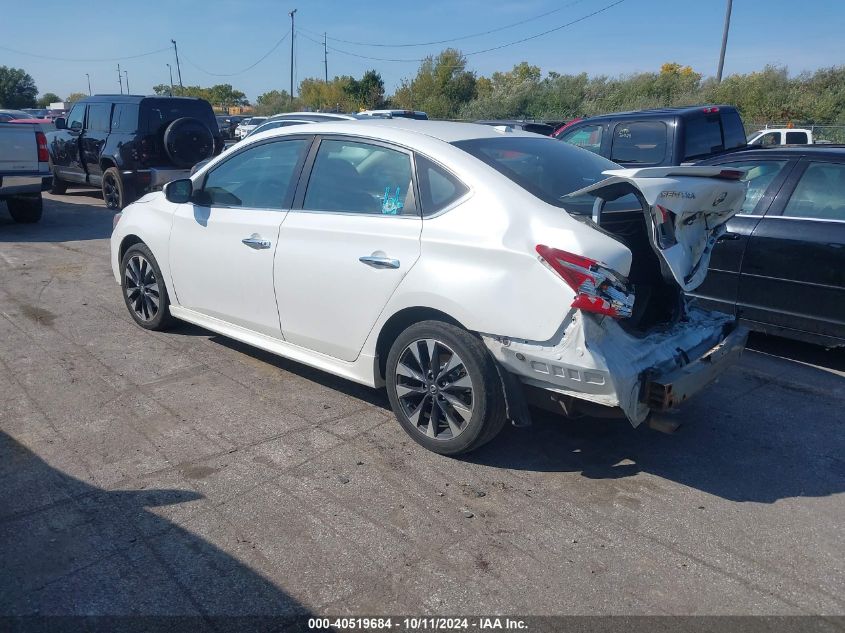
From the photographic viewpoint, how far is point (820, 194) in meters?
5.36

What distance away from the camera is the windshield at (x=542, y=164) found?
12.3 feet

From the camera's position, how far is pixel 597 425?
4.35 meters

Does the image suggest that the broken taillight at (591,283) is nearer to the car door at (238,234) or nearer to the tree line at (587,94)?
the car door at (238,234)

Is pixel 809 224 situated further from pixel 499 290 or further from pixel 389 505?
pixel 389 505

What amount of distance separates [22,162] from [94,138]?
2.51 m

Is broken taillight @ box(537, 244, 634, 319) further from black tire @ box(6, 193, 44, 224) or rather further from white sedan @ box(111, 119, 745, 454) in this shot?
black tire @ box(6, 193, 44, 224)

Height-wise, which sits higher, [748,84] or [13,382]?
[748,84]

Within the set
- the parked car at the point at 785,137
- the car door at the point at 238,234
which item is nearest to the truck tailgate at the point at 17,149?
the car door at the point at 238,234

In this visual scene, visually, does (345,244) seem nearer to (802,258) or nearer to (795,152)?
(802,258)

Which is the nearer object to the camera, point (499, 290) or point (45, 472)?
point (499, 290)

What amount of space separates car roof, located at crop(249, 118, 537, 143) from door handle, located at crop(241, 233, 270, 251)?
735mm

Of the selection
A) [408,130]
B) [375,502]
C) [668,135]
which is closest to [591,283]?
[375,502]

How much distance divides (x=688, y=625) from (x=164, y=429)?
3043mm

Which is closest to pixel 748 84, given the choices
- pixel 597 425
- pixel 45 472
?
pixel 597 425
